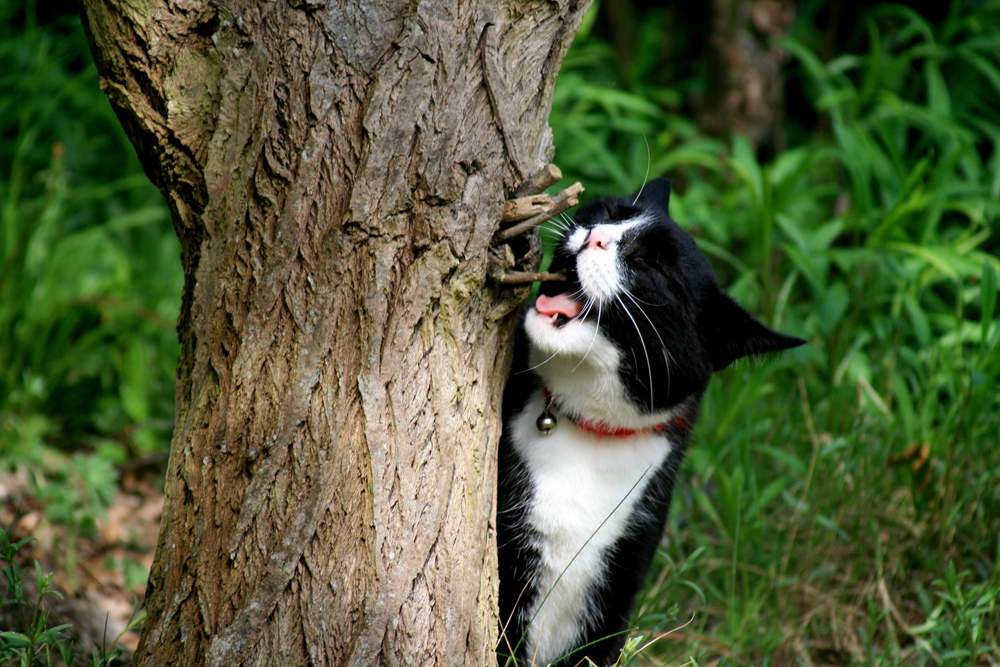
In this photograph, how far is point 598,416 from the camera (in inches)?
72.1

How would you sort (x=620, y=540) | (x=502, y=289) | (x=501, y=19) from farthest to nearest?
(x=620, y=540) → (x=502, y=289) → (x=501, y=19)

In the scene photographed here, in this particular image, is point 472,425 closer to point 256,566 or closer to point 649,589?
point 256,566

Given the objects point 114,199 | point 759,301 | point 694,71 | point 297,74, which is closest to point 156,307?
point 114,199

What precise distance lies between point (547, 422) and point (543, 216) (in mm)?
526

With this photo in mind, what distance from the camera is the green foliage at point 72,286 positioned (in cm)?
285

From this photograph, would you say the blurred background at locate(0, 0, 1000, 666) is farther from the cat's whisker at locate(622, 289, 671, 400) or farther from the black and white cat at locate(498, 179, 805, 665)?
the cat's whisker at locate(622, 289, 671, 400)

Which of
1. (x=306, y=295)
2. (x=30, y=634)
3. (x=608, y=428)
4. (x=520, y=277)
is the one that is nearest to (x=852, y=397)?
(x=608, y=428)

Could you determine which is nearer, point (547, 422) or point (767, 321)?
point (547, 422)

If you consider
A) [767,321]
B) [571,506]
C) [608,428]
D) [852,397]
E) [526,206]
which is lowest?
[852,397]

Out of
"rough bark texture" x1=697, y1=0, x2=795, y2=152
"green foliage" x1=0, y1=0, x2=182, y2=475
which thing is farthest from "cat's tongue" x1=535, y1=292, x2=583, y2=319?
"rough bark texture" x1=697, y1=0, x2=795, y2=152

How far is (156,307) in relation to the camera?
10.8 ft

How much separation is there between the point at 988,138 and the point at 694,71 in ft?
Answer: 5.08

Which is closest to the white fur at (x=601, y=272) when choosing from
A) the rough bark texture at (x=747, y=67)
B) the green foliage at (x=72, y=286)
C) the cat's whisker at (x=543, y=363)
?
the cat's whisker at (x=543, y=363)

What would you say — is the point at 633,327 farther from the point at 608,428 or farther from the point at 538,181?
the point at 538,181
